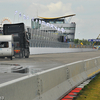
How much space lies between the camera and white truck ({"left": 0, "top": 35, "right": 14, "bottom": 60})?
2583 centimetres

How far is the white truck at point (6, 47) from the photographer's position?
84.7 ft

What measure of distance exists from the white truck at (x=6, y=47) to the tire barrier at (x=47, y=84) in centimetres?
1503

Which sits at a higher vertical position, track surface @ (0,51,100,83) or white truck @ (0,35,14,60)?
white truck @ (0,35,14,60)

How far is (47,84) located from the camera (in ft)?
22.5

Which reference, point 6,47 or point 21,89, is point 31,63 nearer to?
point 6,47

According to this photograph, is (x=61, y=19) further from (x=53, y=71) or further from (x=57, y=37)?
(x=53, y=71)

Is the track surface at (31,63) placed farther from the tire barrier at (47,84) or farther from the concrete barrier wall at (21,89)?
the concrete barrier wall at (21,89)

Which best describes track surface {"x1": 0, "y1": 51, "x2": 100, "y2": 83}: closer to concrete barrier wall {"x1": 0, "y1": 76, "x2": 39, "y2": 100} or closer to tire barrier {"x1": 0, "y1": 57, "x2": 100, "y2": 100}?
tire barrier {"x1": 0, "y1": 57, "x2": 100, "y2": 100}

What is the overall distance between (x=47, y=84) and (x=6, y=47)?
64.5ft

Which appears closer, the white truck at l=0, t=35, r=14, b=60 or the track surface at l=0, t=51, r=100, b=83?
the track surface at l=0, t=51, r=100, b=83

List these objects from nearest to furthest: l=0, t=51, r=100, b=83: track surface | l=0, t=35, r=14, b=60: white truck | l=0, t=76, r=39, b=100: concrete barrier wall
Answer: l=0, t=76, r=39, b=100: concrete barrier wall < l=0, t=51, r=100, b=83: track surface < l=0, t=35, r=14, b=60: white truck

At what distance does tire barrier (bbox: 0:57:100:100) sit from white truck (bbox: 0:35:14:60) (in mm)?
15034

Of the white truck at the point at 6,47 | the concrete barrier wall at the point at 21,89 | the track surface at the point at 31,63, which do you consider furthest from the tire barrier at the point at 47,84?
the white truck at the point at 6,47

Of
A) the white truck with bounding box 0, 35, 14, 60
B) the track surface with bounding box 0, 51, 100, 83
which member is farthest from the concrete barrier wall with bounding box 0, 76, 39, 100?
the white truck with bounding box 0, 35, 14, 60
